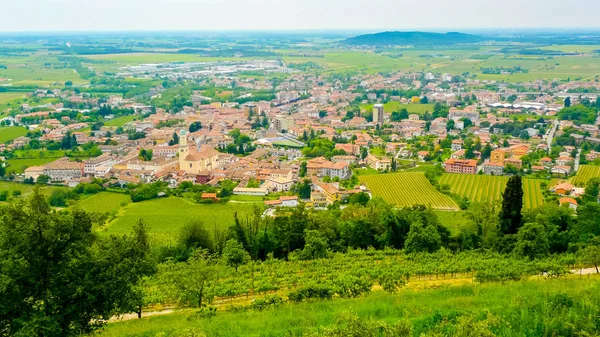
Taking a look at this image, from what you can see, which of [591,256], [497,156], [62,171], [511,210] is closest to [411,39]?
[497,156]

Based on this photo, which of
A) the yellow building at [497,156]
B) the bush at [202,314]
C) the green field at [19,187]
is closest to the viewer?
the bush at [202,314]

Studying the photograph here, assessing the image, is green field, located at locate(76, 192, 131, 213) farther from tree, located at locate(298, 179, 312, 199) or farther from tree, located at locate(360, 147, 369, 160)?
tree, located at locate(360, 147, 369, 160)

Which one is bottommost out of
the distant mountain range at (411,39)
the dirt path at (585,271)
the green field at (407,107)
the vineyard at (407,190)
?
the vineyard at (407,190)

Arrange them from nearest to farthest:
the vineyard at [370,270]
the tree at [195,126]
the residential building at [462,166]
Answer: the vineyard at [370,270]
the residential building at [462,166]
the tree at [195,126]

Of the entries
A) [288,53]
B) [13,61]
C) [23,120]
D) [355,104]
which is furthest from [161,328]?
[288,53]

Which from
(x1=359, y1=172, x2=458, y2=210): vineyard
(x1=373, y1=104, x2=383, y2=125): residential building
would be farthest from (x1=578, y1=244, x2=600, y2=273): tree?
(x1=373, y1=104, x2=383, y2=125): residential building

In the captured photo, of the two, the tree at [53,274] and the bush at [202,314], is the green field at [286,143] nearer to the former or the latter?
the bush at [202,314]

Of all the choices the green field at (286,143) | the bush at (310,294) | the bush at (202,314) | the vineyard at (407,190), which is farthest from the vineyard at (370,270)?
the green field at (286,143)
